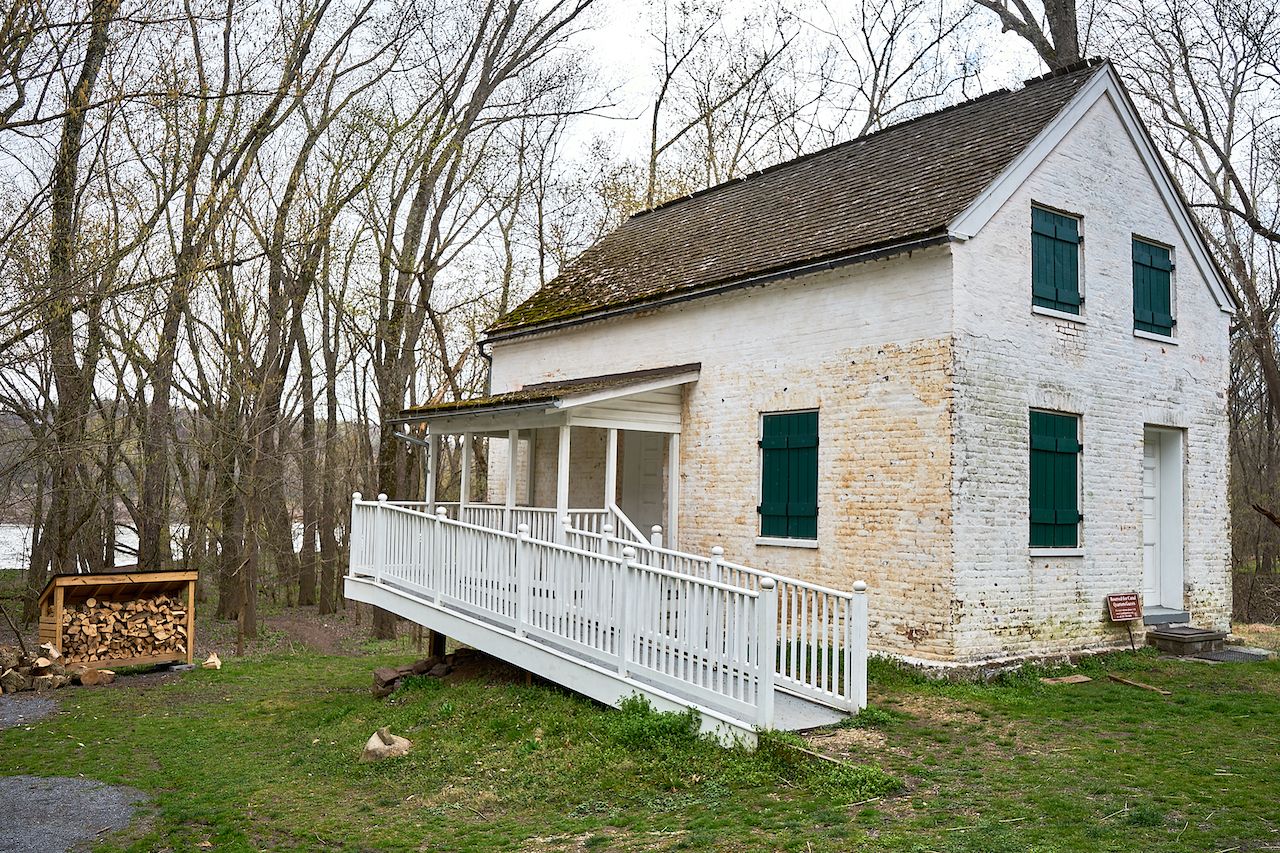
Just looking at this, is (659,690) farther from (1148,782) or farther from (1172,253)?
(1172,253)

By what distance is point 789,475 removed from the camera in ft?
40.3

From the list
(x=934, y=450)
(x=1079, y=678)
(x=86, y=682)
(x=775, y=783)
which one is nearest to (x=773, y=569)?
(x=934, y=450)

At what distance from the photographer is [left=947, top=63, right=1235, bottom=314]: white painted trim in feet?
35.8

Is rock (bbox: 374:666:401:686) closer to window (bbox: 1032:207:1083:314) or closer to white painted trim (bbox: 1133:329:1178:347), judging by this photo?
window (bbox: 1032:207:1083:314)

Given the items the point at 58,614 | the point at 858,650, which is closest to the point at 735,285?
the point at 858,650

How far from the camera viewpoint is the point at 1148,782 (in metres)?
6.95

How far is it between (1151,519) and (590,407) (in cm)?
773

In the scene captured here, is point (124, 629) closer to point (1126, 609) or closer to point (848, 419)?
point (848, 419)

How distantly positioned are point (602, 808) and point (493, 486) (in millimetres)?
12137

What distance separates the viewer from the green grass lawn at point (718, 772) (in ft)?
20.3

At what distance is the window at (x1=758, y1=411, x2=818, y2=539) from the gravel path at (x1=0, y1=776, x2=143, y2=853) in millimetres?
7387

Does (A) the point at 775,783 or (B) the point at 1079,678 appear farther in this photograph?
Answer: (B) the point at 1079,678

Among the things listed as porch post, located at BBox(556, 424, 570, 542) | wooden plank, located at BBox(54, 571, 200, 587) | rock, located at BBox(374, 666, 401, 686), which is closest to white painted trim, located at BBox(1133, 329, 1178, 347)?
porch post, located at BBox(556, 424, 570, 542)

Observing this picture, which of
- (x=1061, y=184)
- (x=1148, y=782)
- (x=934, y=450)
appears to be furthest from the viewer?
(x=1061, y=184)
